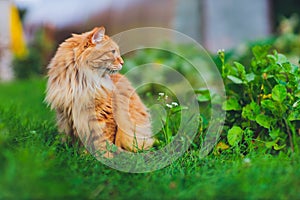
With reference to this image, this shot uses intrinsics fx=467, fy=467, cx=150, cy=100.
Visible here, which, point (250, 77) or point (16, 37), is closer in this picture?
point (250, 77)

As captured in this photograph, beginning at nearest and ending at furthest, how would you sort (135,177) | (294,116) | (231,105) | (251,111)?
1. (135,177)
2. (294,116)
3. (251,111)
4. (231,105)

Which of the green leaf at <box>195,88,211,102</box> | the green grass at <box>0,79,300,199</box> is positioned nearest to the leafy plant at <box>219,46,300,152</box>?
the green leaf at <box>195,88,211,102</box>

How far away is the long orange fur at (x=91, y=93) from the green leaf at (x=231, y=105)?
22.1 inches

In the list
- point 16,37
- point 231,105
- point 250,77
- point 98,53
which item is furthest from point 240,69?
point 16,37

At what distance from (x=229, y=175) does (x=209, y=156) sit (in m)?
0.43

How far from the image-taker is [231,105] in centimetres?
263

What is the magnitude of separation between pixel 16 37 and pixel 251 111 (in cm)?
825

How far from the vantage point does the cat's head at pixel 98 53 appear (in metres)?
2.19

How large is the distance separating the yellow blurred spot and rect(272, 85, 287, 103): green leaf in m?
7.67

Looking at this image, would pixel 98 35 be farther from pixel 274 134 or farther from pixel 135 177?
pixel 274 134

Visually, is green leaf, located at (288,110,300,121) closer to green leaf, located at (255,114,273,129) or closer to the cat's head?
green leaf, located at (255,114,273,129)

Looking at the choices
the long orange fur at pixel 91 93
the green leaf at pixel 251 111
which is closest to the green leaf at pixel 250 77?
the green leaf at pixel 251 111

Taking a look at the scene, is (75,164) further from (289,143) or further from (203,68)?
(203,68)

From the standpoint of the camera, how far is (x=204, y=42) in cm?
729
